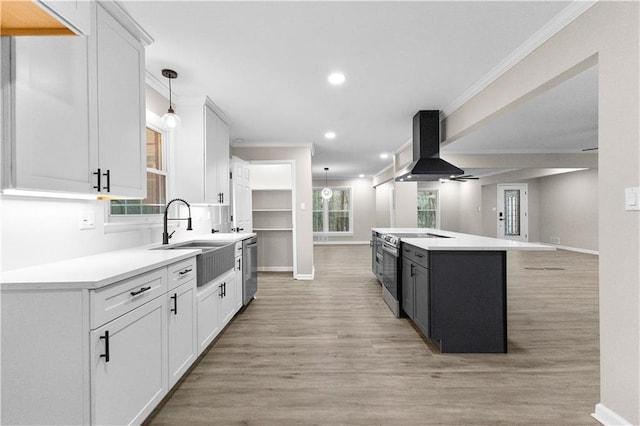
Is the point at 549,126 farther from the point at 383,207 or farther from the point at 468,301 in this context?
the point at 383,207

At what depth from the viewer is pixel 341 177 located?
39.2 ft

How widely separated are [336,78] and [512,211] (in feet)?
34.0

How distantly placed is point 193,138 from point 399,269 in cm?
283

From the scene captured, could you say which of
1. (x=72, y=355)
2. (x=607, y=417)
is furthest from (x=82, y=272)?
(x=607, y=417)

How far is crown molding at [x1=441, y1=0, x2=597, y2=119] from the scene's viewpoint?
2.02 meters

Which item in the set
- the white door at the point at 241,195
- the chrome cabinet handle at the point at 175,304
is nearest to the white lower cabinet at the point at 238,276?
the white door at the point at 241,195

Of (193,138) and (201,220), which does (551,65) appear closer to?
(193,138)

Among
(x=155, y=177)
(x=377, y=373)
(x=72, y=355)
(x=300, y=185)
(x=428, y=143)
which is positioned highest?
(x=428, y=143)

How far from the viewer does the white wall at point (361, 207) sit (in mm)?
12188

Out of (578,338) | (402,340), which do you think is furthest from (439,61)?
(578,338)

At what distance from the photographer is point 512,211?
11078mm

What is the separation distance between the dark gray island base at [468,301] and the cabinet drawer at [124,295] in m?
2.11

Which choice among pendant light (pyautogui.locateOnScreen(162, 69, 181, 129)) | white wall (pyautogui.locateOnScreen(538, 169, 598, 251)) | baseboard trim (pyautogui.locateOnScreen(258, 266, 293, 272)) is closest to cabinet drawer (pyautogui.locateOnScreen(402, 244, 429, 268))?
pendant light (pyautogui.locateOnScreen(162, 69, 181, 129))

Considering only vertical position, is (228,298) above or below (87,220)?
below
